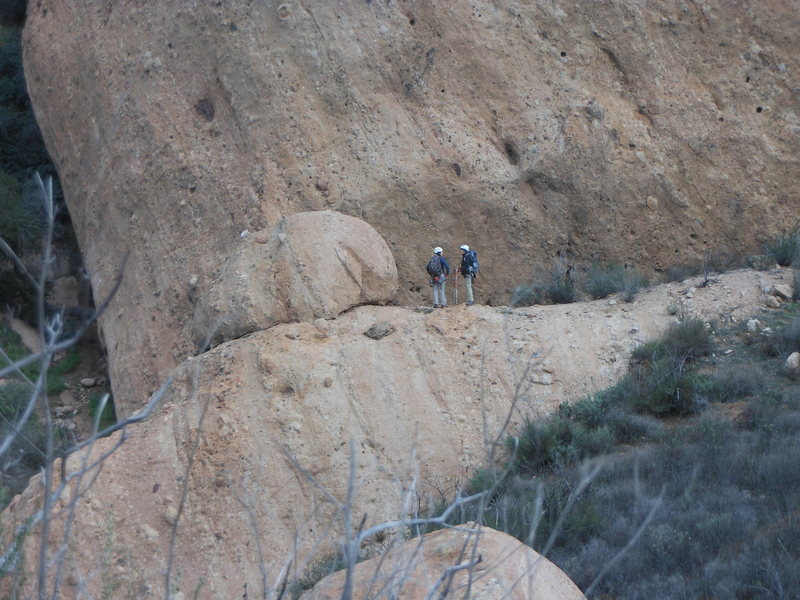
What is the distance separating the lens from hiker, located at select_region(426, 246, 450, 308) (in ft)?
35.1

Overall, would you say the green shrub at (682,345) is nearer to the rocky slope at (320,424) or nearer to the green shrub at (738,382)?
the rocky slope at (320,424)

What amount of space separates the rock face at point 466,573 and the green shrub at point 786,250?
266 inches

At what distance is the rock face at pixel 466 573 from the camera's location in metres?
5.25

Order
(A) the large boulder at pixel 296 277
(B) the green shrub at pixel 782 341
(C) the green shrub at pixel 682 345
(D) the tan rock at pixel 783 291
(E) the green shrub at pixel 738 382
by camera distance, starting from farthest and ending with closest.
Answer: (D) the tan rock at pixel 783 291
(A) the large boulder at pixel 296 277
(C) the green shrub at pixel 682 345
(B) the green shrub at pixel 782 341
(E) the green shrub at pixel 738 382

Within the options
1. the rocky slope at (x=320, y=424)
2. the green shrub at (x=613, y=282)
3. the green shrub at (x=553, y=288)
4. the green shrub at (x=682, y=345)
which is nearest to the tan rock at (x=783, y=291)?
the rocky slope at (x=320, y=424)

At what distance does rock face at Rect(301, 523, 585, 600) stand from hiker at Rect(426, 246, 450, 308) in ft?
16.8

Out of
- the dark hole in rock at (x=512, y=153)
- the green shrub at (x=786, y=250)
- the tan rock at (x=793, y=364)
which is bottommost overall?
the tan rock at (x=793, y=364)

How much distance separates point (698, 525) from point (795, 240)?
553 centimetres

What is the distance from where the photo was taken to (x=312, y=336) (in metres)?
9.72

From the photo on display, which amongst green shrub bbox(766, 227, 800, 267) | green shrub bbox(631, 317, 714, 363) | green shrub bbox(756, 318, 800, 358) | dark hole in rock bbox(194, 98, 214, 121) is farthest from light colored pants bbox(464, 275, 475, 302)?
dark hole in rock bbox(194, 98, 214, 121)

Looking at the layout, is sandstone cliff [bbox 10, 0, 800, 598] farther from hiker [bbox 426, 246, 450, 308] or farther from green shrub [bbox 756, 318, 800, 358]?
green shrub [bbox 756, 318, 800, 358]

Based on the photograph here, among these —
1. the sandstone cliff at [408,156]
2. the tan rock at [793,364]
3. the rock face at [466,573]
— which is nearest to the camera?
the rock face at [466,573]

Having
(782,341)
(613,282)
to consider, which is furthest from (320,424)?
(782,341)

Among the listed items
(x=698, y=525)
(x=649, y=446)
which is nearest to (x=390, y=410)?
(x=649, y=446)
